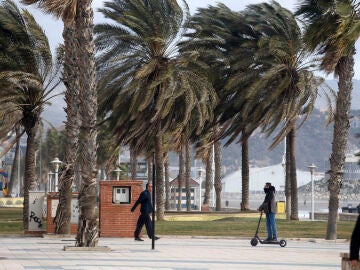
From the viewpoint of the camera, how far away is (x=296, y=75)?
44.2m

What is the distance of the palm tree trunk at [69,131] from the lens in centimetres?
2786

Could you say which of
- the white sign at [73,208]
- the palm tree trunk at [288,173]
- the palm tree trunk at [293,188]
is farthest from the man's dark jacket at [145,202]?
the palm tree trunk at [288,173]

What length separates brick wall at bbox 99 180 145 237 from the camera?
2834 centimetres

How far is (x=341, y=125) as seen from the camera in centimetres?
2872

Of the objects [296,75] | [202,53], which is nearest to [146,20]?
[202,53]

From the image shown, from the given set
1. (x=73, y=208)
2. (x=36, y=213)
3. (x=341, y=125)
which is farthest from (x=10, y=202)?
(x=341, y=125)

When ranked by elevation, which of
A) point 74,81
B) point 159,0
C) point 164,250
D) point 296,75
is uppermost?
point 159,0

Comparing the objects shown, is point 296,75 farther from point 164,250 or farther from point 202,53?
point 164,250

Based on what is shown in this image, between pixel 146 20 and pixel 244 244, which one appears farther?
pixel 146 20

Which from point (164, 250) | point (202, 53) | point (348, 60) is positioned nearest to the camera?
point (164, 250)

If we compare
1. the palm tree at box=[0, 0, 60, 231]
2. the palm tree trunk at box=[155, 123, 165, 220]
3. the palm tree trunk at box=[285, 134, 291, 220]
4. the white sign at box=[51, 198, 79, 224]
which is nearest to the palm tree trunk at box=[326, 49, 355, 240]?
the white sign at box=[51, 198, 79, 224]

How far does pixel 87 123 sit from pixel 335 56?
8258 millimetres

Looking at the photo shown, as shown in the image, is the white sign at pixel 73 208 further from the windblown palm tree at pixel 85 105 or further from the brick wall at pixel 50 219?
the windblown palm tree at pixel 85 105

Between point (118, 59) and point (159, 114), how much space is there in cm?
356
